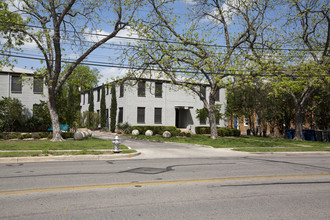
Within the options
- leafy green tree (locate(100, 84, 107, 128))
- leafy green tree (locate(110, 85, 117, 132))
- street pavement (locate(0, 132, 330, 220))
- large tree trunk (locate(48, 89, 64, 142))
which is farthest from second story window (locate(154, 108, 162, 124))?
street pavement (locate(0, 132, 330, 220))

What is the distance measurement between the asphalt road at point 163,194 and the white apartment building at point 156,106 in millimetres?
23090

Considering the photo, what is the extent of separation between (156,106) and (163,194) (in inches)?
1104

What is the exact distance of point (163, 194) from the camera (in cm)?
615

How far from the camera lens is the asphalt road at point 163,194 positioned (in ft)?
16.0

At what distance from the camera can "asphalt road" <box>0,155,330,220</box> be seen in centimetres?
487

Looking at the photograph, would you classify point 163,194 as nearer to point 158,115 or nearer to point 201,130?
point 158,115

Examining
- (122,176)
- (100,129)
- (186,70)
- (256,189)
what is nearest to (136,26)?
(186,70)

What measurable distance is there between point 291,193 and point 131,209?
3.62m

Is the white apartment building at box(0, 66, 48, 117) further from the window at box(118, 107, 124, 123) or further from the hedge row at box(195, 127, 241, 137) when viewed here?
the hedge row at box(195, 127, 241, 137)

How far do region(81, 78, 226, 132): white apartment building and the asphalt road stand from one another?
23090 mm

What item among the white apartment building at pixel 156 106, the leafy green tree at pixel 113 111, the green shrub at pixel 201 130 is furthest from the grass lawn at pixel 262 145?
the leafy green tree at pixel 113 111

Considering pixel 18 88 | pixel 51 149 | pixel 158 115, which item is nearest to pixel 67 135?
pixel 51 149

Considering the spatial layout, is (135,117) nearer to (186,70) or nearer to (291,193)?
(186,70)

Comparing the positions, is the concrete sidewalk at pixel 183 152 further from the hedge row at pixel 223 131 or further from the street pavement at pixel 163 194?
the hedge row at pixel 223 131
